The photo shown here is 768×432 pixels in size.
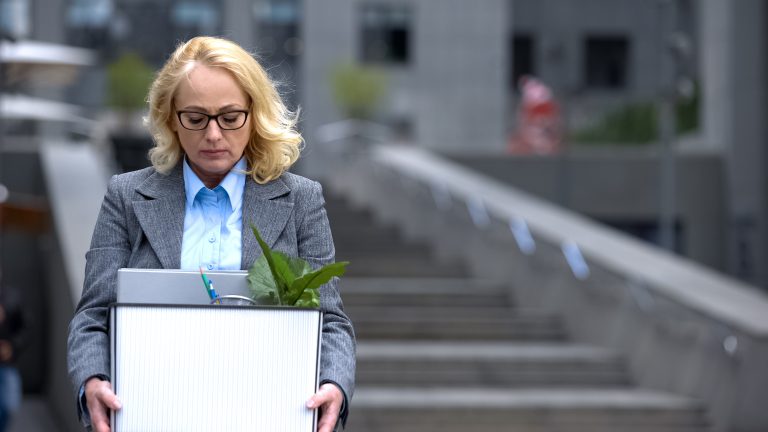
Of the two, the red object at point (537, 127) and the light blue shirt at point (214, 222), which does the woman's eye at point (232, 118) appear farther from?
the red object at point (537, 127)

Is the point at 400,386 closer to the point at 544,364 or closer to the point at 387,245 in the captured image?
the point at 544,364

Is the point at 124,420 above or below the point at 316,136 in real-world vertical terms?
above

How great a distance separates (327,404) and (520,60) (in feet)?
175

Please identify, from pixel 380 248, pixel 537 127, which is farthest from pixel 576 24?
pixel 380 248

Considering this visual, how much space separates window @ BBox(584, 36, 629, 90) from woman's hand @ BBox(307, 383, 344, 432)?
5179 centimetres

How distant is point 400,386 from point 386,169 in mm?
9348

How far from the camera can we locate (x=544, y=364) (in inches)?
457

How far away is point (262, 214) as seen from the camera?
121 inches

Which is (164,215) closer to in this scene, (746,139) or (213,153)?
(213,153)

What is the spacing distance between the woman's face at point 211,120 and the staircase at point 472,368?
23.2ft

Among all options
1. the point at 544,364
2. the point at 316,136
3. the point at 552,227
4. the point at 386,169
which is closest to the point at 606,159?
the point at 386,169

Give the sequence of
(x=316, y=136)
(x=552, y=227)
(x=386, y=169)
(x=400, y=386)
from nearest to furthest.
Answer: (x=400, y=386) < (x=552, y=227) < (x=386, y=169) < (x=316, y=136)

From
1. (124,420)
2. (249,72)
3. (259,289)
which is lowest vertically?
(124,420)

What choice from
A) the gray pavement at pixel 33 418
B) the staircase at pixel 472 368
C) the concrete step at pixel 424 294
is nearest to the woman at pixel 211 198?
the staircase at pixel 472 368
